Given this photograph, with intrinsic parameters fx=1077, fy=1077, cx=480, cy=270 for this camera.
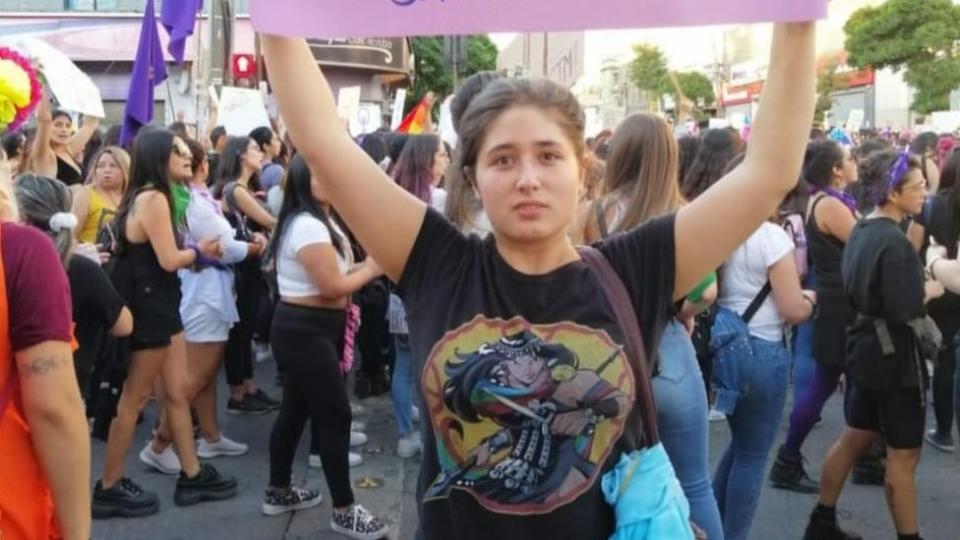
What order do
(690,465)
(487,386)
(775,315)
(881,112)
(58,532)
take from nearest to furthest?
(487,386), (58,532), (690,465), (775,315), (881,112)

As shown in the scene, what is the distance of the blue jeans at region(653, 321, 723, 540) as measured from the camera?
340cm

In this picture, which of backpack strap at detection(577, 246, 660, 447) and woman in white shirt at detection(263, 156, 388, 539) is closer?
backpack strap at detection(577, 246, 660, 447)

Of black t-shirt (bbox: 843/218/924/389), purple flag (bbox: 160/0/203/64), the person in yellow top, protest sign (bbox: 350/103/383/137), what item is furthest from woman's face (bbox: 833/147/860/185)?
protest sign (bbox: 350/103/383/137)

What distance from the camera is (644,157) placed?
3.64 metres

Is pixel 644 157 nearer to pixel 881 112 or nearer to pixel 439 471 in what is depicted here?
pixel 439 471

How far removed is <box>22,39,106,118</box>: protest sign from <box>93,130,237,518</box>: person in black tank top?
4.12 feet

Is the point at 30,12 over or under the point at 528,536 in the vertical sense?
over

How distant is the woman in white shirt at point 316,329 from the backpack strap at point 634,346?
2.99m

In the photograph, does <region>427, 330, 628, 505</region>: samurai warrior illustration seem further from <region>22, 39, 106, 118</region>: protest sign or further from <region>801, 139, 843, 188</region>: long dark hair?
<region>22, 39, 106, 118</region>: protest sign

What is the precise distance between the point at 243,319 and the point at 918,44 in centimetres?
4434

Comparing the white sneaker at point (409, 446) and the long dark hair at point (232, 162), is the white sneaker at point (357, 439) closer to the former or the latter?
the white sneaker at point (409, 446)

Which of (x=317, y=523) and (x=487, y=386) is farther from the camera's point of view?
(x=317, y=523)

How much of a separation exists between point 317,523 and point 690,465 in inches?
94.6

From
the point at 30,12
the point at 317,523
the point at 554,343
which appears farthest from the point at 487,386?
the point at 30,12
